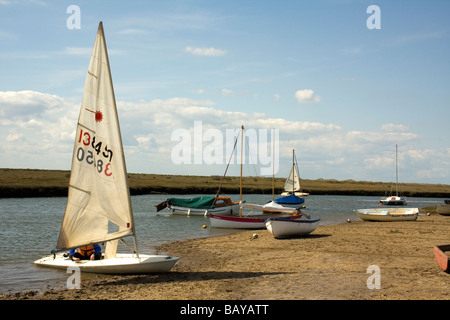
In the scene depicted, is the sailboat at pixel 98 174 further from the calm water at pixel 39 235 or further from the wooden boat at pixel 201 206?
the wooden boat at pixel 201 206

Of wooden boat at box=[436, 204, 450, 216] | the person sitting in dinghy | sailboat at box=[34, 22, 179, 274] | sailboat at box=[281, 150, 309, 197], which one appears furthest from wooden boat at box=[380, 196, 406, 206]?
the person sitting in dinghy

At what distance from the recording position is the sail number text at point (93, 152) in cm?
1616

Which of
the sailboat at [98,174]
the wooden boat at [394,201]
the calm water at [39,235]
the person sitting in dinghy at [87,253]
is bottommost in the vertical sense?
the wooden boat at [394,201]

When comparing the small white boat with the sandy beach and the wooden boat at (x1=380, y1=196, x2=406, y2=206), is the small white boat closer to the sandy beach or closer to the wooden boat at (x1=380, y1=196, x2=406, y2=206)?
the sandy beach

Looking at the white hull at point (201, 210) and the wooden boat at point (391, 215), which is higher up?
the wooden boat at point (391, 215)

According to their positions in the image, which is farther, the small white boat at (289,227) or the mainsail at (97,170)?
the small white boat at (289,227)

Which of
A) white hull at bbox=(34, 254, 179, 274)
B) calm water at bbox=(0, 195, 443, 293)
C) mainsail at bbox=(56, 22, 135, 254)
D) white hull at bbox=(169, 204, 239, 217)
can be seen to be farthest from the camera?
white hull at bbox=(169, 204, 239, 217)

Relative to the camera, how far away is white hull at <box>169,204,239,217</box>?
1838 inches

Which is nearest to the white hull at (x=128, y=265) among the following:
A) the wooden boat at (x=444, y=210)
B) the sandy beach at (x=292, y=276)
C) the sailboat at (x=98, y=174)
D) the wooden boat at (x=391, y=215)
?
the sailboat at (x=98, y=174)

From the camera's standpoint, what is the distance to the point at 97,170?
53.4ft

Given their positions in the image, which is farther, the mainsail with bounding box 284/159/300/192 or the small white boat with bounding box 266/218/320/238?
the mainsail with bounding box 284/159/300/192
